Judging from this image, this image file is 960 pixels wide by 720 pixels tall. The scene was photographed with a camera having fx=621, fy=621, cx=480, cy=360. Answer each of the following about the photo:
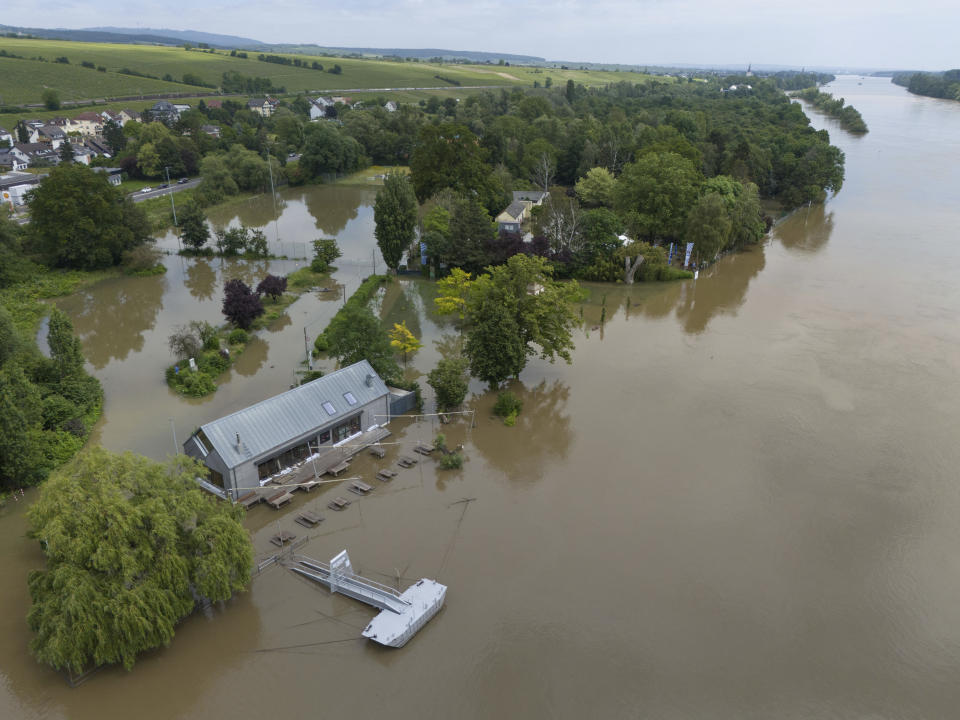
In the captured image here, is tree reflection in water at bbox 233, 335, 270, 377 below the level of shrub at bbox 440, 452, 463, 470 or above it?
below

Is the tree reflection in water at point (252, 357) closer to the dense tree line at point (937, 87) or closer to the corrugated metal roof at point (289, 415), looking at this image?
the corrugated metal roof at point (289, 415)

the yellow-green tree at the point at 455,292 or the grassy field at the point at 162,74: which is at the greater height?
the grassy field at the point at 162,74

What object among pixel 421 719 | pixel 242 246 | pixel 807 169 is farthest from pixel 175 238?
pixel 807 169

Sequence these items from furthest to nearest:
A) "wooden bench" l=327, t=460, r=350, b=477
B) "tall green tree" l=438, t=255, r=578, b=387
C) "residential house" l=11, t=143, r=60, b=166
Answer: "residential house" l=11, t=143, r=60, b=166 < "tall green tree" l=438, t=255, r=578, b=387 < "wooden bench" l=327, t=460, r=350, b=477

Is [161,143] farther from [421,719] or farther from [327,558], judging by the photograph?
[421,719]

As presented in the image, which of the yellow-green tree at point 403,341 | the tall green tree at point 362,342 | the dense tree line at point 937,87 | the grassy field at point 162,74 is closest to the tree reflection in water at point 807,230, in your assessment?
the yellow-green tree at point 403,341

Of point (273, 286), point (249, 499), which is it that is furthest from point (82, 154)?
point (249, 499)

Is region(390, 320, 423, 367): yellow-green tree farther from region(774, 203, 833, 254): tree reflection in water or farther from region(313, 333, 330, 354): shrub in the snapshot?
region(774, 203, 833, 254): tree reflection in water

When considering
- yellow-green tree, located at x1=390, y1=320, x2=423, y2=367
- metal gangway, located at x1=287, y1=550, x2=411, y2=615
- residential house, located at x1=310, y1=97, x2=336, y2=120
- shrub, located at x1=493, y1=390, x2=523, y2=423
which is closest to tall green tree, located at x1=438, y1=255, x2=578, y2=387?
shrub, located at x1=493, y1=390, x2=523, y2=423
